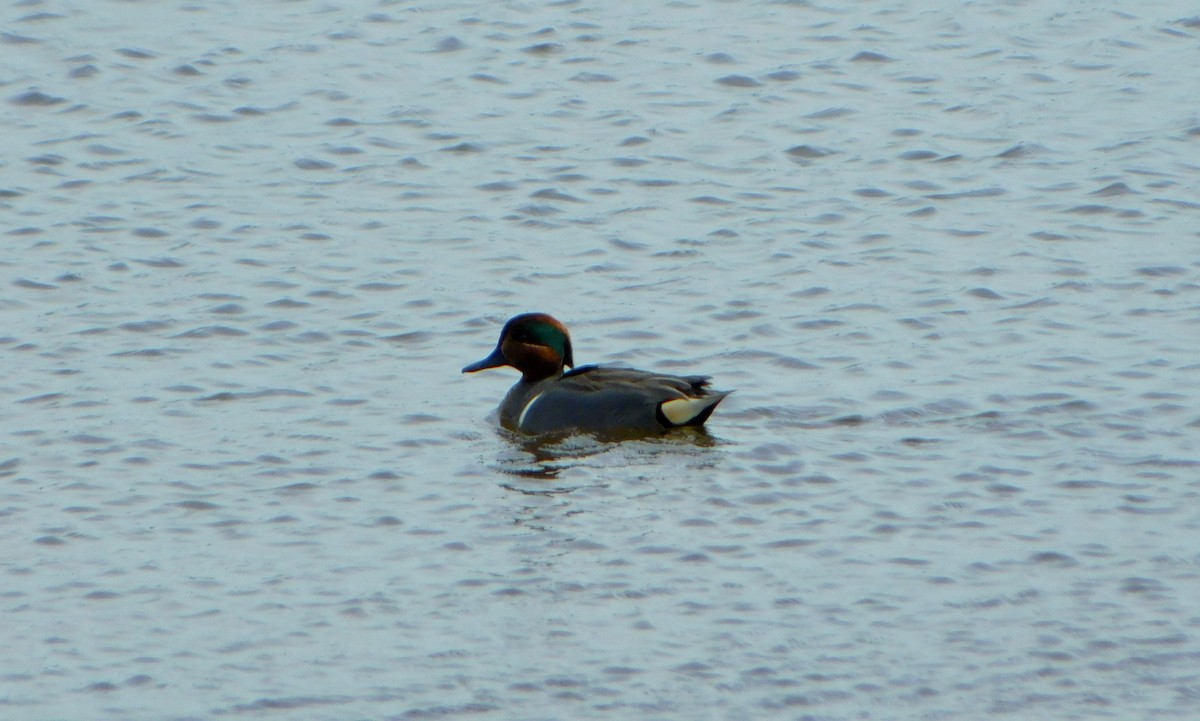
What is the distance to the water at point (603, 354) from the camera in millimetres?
7344

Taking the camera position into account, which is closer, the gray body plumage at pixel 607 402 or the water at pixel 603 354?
the water at pixel 603 354

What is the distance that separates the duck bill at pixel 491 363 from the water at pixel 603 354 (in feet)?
0.72

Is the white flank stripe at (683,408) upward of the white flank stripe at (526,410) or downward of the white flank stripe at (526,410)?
upward

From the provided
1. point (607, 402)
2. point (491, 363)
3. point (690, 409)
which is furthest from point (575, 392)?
point (690, 409)

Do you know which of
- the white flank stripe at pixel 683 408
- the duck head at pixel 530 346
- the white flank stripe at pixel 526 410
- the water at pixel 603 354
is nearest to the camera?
the water at pixel 603 354

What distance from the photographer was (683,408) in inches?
390

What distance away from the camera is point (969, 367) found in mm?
10656

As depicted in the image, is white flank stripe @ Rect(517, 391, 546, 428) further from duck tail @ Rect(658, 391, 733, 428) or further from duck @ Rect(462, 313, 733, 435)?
duck tail @ Rect(658, 391, 733, 428)

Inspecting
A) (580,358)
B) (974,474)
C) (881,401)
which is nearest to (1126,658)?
(974,474)

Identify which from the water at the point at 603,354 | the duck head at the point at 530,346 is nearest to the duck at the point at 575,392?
the duck head at the point at 530,346

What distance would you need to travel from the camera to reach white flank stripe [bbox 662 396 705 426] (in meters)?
9.84

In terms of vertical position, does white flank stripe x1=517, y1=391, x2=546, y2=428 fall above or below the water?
below

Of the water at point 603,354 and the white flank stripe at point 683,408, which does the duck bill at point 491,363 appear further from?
the white flank stripe at point 683,408

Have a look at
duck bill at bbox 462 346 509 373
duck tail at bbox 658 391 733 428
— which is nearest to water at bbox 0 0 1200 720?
duck tail at bbox 658 391 733 428
